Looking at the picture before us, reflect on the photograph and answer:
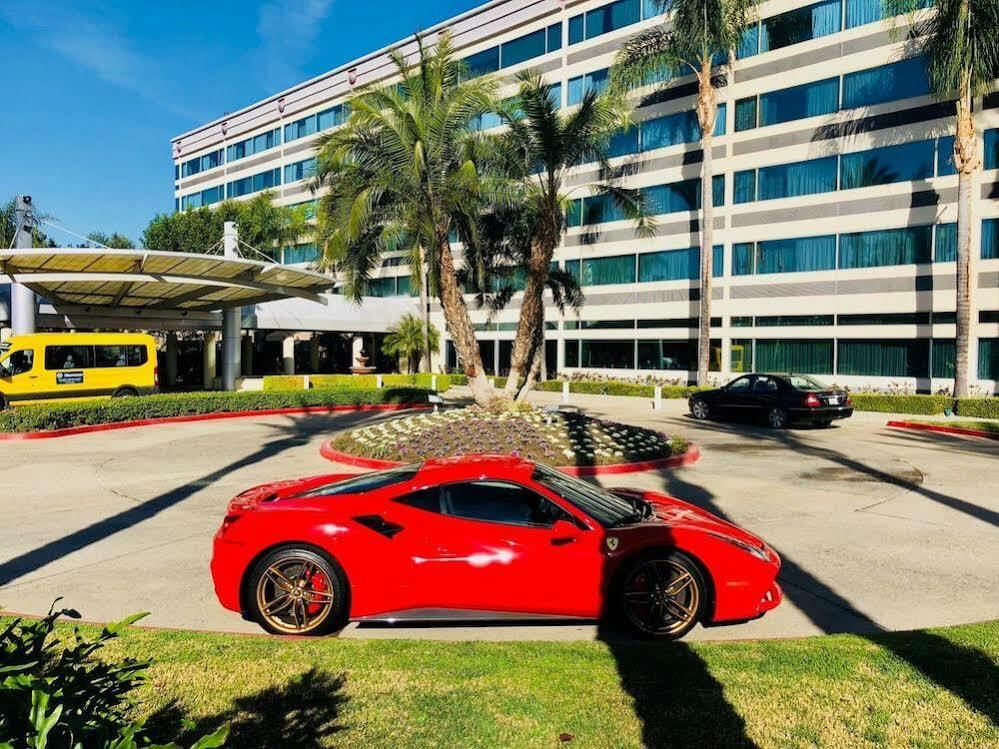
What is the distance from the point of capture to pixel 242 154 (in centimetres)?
6619

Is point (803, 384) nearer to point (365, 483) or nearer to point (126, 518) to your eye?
point (365, 483)

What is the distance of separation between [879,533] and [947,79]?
2191cm

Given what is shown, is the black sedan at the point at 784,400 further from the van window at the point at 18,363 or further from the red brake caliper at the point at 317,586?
the van window at the point at 18,363

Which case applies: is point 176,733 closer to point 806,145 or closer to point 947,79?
point 947,79

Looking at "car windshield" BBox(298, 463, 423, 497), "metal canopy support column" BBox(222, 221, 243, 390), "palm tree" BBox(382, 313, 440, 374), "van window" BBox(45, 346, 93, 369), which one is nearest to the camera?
"car windshield" BBox(298, 463, 423, 497)

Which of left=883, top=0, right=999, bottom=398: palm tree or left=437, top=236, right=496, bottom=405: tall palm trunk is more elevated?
left=883, top=0, right=999, bottom=398: palm tree

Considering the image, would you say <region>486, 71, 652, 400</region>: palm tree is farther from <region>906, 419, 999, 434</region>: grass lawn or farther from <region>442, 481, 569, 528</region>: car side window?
<region>906, 419, 999, 434</region>: grass lawn

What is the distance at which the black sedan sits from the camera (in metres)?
20.0

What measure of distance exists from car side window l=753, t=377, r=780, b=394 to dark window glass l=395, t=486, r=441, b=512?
56.0 ft

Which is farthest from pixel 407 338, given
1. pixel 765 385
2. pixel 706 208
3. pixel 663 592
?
pixel 663 592

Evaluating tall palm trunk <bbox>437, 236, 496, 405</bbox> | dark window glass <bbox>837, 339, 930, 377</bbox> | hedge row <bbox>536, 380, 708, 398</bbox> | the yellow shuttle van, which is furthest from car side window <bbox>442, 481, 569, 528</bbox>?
dark window glass <bbox>837, 339, 930, 377</bbox>

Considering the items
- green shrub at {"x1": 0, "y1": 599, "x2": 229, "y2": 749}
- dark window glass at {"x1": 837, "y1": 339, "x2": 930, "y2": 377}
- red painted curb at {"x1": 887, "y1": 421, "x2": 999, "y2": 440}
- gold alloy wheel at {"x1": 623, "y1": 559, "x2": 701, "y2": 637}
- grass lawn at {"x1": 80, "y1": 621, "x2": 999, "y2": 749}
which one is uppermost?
dark window glass at {"x1": 837, "y1": 339, "x2": 930, "y2": 377}

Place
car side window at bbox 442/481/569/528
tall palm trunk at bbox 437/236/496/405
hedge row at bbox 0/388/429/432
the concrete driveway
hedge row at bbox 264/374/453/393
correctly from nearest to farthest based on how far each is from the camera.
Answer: car side window at bbox 442/481/569/528
the concrete driveway
tall palm trunk at bbox 437/236/496/405
hedge row at bbox 0/388/429/432
hedge row at bbox 264/374/453/393

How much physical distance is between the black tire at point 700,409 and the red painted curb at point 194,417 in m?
10.2
